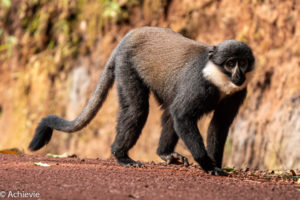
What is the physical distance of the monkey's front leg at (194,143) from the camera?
6.00 meters

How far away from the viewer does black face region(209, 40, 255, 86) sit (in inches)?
233

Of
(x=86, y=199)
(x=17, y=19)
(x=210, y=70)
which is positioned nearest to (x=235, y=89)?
(x=210, y=70)

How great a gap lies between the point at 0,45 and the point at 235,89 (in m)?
10.7

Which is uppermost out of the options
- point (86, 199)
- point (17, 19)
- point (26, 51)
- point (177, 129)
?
point (17, 19)

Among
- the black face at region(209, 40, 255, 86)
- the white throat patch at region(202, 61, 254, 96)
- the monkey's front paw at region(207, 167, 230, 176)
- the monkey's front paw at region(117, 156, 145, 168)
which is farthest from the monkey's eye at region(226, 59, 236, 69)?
the monkey's front paw at region(117, 156, 145, 168)

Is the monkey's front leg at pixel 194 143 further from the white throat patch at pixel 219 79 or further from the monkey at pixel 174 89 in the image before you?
the white throat patch at pixel 219 79

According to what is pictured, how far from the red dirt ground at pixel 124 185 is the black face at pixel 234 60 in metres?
1.22

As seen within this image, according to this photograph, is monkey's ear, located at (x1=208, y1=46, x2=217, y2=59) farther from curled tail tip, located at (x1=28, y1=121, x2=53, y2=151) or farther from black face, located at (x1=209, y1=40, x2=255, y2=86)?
curled tail tip, located at (x1=28, y1=121, x2=53, y2=151)

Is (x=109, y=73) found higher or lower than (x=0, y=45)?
lower

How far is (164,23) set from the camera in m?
12.1

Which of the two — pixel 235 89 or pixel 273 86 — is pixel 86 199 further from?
pixel 273 86

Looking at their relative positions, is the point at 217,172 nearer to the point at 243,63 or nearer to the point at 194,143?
the point at 194,143

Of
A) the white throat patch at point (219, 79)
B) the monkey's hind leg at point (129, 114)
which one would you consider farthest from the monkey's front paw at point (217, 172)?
the monkey's hind leg at point (129, 114)

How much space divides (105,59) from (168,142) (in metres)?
5.82
